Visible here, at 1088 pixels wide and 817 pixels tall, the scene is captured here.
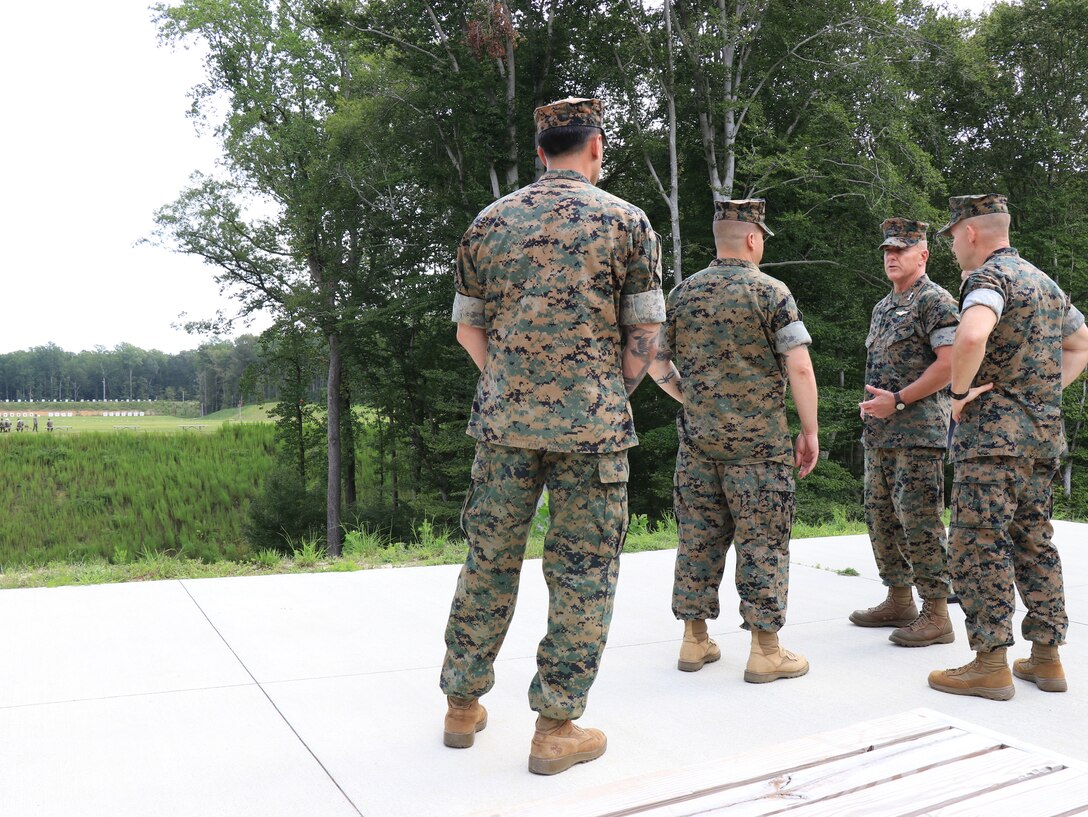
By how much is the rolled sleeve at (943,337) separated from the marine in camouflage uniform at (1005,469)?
17.5 inches

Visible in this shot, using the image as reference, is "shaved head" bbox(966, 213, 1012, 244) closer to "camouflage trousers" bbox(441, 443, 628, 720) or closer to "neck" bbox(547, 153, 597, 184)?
"neck" bbox(547, 153, 597, 184)

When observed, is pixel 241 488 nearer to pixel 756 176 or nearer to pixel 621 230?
pixel 756 176

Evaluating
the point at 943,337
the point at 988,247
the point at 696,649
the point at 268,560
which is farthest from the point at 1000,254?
the point at 268,560

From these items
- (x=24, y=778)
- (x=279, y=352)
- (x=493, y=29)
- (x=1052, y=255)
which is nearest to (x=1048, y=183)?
(x=1052, y=255)

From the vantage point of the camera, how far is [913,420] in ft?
13.4

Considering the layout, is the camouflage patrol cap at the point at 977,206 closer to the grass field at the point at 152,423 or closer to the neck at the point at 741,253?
the neck at the point at 741,253

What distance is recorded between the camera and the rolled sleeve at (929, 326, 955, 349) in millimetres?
3910

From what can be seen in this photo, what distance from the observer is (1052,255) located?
20391mm

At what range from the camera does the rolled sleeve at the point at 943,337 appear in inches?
154

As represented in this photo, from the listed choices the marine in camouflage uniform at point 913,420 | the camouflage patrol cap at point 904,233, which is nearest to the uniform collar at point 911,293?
the marine in camouflage uniform at point 913,420

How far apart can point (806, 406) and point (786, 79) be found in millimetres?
17661

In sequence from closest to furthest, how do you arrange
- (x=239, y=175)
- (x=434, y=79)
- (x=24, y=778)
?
(x=24, y=778), (x=434, y=79), (x=239, y=175)

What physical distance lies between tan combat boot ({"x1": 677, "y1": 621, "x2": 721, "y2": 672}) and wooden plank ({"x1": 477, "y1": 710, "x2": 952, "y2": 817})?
1.04 m

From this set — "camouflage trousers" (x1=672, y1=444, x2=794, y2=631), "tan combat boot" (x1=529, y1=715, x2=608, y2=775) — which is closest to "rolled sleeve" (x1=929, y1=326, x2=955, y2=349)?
"camouflage trousers" (x1=672, y1=444, x2=794, y2=631)
